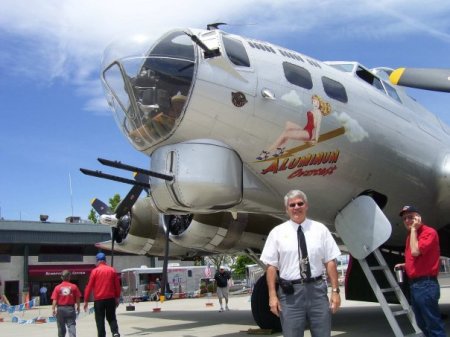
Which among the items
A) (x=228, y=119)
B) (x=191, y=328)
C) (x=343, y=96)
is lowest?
(x=191, y=328)

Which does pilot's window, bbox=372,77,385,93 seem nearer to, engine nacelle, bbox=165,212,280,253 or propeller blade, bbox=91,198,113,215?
engine nacelle, bbox=165,212,280,253

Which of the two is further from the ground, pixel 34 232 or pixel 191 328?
pixel 34 232

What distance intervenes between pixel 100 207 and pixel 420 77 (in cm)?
819

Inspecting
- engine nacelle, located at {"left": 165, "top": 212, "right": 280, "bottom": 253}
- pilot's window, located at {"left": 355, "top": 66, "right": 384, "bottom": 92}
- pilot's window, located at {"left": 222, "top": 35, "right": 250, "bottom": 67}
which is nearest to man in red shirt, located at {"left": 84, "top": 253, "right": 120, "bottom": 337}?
engine nacelle, located at {"left": 165, "top": 212, "right": 280, "bottom": 253}

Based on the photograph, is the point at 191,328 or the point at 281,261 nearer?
the point at 281,261

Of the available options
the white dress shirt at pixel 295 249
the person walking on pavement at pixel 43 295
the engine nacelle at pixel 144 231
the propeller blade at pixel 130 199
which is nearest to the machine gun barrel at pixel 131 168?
the white dress shirt at pixel 295 249

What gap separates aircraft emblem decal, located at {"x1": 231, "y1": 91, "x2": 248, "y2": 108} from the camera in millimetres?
6777

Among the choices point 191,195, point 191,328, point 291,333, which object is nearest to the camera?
point 291,333

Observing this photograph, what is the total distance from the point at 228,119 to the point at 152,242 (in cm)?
728

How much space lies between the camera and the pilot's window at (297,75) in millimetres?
7363

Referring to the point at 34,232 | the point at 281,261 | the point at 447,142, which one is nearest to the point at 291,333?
the point at 281,261

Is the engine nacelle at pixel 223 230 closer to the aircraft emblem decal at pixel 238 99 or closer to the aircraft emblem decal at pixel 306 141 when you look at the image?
the aircraft emblem decal at pixel 306 141

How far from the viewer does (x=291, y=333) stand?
462 cm

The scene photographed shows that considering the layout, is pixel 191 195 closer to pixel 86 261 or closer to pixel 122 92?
pixel 122 92
